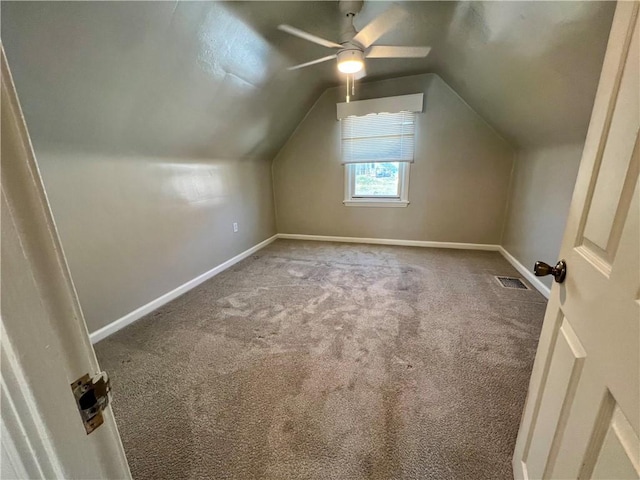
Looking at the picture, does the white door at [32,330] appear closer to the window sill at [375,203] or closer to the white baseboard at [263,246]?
the white baseboard at [263,246]

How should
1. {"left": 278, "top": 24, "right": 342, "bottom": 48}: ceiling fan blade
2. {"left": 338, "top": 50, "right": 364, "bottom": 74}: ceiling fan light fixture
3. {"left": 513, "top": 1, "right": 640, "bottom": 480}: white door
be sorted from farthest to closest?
{"left": 338, "top": 50, "right": 364, "bottom": 74}: ceiling fan light fixture, {"left": 278, "top": 24, "right": 342, "bottom": 48}: ceiling fan blade, {"left": 513, "top": 1, "right": 640, "bottom": 480}: white door

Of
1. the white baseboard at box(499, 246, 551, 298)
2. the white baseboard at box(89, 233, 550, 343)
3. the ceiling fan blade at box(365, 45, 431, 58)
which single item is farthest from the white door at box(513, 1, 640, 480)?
the white baseboard at box(89, 233, 550, 343)

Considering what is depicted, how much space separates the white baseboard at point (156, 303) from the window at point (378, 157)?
6.43 feet

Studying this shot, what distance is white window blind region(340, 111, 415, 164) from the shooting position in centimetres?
350

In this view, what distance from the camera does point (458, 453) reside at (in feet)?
3.67

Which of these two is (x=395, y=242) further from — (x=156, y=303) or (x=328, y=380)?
(x=156, y=303)

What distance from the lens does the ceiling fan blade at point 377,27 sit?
166cm

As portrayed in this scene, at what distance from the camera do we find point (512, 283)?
8.70ft

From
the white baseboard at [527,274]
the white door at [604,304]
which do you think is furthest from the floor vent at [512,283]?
the white door at [604,304]

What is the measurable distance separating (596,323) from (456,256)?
3058 millimetres

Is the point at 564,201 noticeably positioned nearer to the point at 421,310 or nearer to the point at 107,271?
the point at 421,310

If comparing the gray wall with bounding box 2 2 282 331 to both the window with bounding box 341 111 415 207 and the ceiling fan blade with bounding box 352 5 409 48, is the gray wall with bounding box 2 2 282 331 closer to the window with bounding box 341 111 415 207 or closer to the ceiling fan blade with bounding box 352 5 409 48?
the ceiling fan blade with bounding box 352 5 409 48

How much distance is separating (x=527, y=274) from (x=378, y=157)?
7.24 ft

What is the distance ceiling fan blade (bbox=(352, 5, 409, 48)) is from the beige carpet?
199 centimetres
